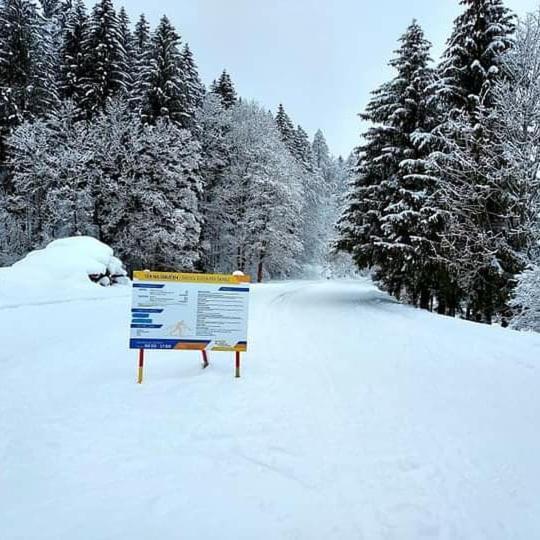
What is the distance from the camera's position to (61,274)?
40.6 feet

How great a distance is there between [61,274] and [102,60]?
17.5m

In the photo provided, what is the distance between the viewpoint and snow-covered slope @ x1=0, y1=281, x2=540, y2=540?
2.42 meters

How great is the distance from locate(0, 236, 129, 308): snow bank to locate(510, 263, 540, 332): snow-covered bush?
11.2 metres

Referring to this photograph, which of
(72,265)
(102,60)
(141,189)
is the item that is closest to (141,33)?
(102,60)

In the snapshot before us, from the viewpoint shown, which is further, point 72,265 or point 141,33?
point 141,33

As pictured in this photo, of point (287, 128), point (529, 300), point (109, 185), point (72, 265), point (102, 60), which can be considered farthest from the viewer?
point (287, 128)

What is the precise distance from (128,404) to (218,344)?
1252mm

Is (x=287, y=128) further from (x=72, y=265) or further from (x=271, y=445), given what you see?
(x=271, y=445)

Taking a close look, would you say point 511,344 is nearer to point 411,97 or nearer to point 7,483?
point 7,483

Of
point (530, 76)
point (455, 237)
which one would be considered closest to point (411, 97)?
point (530, 76)

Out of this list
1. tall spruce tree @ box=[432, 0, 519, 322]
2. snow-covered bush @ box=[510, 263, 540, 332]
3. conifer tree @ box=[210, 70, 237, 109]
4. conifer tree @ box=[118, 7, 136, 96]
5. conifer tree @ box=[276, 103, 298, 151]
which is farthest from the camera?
conifer tree @ box=[276, 103, 298, 151]

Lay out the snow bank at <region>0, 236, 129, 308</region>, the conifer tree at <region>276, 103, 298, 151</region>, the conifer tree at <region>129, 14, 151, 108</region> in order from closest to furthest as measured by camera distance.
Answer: the snow bank at <region>0, 236, 129, 308</region> → the conifer tree at <region>129, 14, 151, 108</region> → the conifer tree at <region>276, 103, 298, 151</region>

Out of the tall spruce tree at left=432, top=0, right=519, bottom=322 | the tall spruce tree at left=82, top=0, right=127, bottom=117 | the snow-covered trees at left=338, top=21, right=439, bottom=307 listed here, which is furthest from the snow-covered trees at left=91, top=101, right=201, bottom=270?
the tall spruce tree at left=432, top=0, right=519, bottom=322

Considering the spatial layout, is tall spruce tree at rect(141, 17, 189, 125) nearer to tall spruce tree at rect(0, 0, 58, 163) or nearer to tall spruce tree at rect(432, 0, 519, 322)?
tall spruce tree at rect(0, 0, 58, 163)
